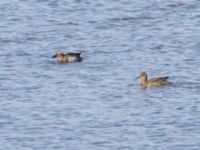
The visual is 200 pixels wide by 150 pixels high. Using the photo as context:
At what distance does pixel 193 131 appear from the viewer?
78.9ft

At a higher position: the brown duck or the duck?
the duck

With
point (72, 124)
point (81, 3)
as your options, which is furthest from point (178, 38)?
point (72, 124)

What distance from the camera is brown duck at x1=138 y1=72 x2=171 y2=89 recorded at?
27812 mm

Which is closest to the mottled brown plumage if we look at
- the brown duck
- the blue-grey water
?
the brown duck

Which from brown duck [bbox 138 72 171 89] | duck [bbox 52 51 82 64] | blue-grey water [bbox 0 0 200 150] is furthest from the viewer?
duck [bbox 52 51 82 64]

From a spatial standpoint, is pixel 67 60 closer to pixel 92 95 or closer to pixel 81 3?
pixel 92 95

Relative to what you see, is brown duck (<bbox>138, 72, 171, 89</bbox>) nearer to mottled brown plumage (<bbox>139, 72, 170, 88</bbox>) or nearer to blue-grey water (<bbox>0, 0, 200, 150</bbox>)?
mottled brown plumage (<bbox>139, 72, 170, 88</bbox>)

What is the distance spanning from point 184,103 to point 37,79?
389 cm

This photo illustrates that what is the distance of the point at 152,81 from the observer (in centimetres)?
2822

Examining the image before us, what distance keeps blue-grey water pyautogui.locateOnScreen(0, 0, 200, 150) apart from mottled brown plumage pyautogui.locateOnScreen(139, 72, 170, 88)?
0.18 meters

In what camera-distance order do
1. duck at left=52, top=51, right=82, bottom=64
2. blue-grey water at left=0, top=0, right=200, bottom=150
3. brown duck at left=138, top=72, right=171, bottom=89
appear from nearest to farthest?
blue-grey water at left=0, top=0, right=200, bottom=150 → brown duck at left=138, top=72, right=171, bottom=89 → duck at left=52, top=51, right=82, bottom=64

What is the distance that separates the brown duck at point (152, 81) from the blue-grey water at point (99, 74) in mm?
178

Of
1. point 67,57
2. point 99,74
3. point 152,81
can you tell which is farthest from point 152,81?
point 67,57

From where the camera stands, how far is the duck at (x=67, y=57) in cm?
3030
